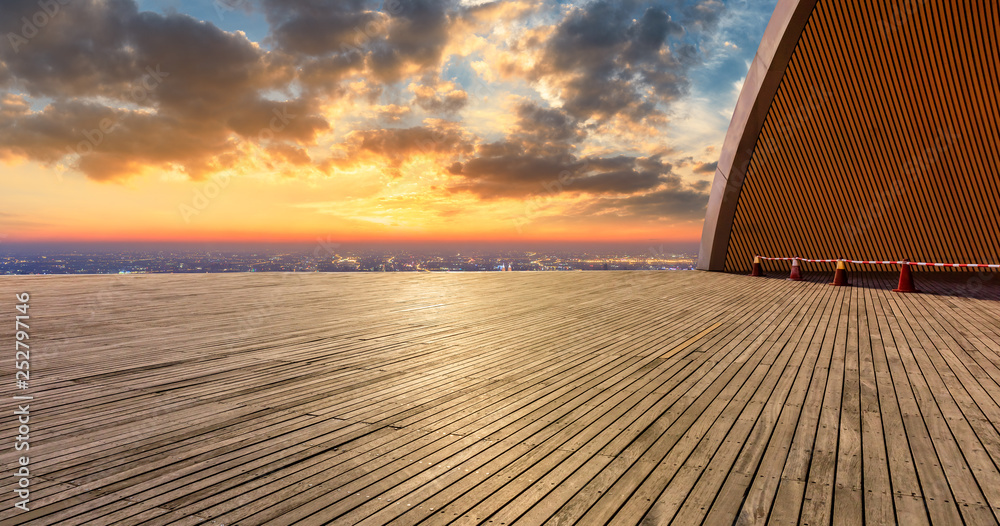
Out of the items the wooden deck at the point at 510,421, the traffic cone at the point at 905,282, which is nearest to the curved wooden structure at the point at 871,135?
the traffic cone at the point at 905,282

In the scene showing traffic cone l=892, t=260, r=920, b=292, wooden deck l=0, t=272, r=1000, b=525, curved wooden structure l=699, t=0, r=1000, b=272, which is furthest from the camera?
curved wooden structure l=699, t=0, r=1000, b=272

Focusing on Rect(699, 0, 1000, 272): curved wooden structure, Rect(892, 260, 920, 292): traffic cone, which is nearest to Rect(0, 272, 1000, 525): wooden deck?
Rect(892, 260, 920, 292): traffic cone

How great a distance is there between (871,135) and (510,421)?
52.9 ft

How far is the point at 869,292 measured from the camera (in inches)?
426

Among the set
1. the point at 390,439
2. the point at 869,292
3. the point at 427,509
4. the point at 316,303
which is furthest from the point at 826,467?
the point at 869,292

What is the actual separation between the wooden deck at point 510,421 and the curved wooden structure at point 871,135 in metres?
8.86

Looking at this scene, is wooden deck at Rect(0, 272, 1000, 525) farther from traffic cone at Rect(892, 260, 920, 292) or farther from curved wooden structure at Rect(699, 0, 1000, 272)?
curved wooden structure at Rect(699, 0, 1000, 272)

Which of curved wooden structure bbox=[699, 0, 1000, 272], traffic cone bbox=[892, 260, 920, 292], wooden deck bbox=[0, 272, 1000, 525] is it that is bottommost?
wooden deck bbox=[0, 272, 1000, 525]

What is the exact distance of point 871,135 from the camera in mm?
13891

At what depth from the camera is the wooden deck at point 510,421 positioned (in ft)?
7.38

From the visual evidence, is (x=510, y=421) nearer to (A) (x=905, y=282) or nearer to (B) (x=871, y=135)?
(A) (x=905, y=282)

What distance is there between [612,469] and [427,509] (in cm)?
103

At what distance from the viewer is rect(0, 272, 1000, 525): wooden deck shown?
2.25m

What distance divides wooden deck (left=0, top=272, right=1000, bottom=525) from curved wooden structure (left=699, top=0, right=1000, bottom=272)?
886 centimetres
